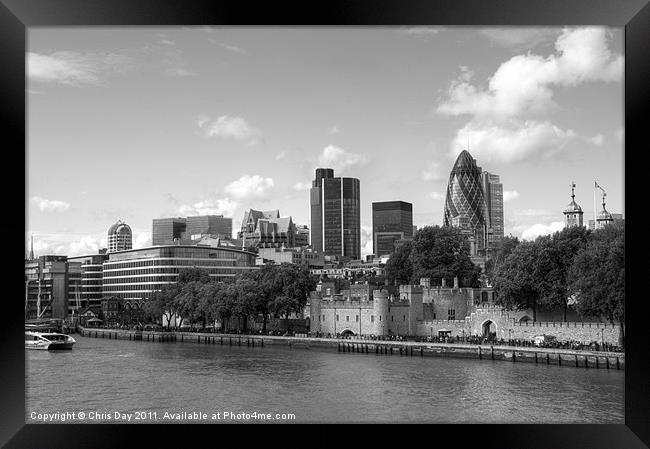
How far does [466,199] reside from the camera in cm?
8338

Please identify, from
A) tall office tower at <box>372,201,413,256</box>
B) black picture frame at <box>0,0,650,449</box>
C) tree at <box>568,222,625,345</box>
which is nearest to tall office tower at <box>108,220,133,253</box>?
tall office tower at <box>372,201,413,256</box>

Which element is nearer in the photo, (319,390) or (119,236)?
(319,390)

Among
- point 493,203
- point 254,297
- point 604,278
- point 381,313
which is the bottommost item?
point 381,313

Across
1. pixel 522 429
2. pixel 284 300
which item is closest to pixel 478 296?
pixel 284 300

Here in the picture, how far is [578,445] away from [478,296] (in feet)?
72.2

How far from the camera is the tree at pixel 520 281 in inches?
970

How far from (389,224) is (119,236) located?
88.7 ft

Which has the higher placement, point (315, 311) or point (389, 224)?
point (389, 224)

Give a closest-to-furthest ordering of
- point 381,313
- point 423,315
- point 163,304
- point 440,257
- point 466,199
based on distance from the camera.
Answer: point 381,313
point 423,315
point 440,257
point 163,304
point 466,199

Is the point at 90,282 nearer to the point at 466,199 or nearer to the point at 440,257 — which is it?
the point at 440,257

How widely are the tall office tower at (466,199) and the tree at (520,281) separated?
57.1 metres

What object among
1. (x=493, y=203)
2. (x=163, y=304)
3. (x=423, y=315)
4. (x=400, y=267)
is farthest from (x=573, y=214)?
(x=493, y=203)

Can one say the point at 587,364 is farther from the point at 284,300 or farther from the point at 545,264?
the point at 284,300

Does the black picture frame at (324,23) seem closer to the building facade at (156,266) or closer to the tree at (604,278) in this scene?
the tree at (604,278)
